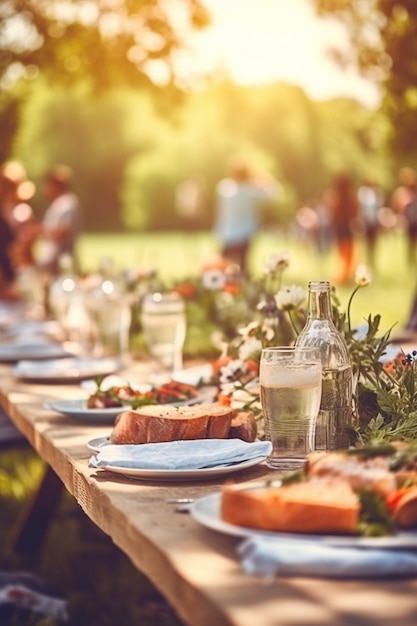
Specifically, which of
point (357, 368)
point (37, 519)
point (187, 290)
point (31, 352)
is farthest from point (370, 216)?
point (357, 368)

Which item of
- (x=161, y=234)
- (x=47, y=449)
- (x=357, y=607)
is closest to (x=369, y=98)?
(x=47, y=449)

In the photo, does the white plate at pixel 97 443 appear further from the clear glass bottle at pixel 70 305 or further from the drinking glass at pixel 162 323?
the clear glass bottle at pixel 70 305

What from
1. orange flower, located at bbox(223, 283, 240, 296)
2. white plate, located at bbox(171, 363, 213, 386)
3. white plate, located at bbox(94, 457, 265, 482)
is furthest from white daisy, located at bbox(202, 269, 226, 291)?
white plate, located at bbox(94, 457, 265, 482)

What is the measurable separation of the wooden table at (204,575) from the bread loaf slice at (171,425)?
0.09m

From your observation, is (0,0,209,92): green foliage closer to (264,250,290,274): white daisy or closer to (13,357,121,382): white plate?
(13,357,121,382): white plate

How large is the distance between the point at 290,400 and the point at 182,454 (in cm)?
18

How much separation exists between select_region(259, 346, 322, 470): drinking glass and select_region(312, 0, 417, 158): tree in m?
6.74

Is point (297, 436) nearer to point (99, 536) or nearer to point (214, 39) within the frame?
point (99, 536)

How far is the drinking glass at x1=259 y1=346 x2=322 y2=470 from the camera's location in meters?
1.78

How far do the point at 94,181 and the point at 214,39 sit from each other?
38.9 meters

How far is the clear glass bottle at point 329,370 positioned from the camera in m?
1.88

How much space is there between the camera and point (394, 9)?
8.44 m

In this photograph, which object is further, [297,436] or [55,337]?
[55,337]

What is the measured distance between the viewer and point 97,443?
198 centimetres
